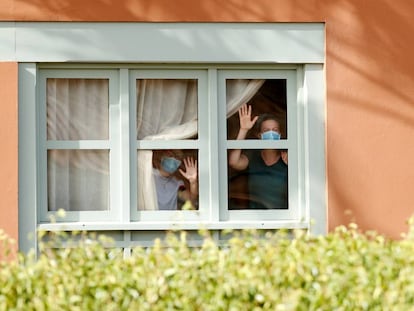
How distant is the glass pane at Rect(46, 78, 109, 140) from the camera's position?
9.28 meters

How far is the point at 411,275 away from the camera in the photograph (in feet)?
17.9

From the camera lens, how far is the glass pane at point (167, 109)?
368 inches

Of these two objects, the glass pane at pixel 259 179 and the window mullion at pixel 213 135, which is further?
the glass pane at pixel 259 179

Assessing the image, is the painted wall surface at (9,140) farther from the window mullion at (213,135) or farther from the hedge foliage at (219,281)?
the hedge foliage at (219,281)

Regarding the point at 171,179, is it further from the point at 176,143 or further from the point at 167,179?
the point at 176,143

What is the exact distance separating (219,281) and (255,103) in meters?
4.03

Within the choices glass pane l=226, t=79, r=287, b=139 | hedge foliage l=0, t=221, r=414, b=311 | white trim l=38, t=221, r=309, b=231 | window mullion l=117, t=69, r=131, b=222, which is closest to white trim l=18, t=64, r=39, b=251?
white trim l=38, t=221, r=309, b=231

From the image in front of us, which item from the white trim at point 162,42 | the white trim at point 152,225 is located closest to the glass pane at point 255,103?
the white trim at point 162,42

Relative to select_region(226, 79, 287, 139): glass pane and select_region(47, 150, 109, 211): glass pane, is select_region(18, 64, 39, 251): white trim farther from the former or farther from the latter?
select_region(226, 79, 287, 139): glass pane

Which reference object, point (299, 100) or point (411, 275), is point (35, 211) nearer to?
point (299, 100)

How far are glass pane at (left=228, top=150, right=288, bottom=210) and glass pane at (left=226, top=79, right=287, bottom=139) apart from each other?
16 centimetres

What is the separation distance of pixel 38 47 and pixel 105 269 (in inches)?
146

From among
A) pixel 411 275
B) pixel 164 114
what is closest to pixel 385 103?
pixel 164 114

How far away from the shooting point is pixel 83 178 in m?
9.32
